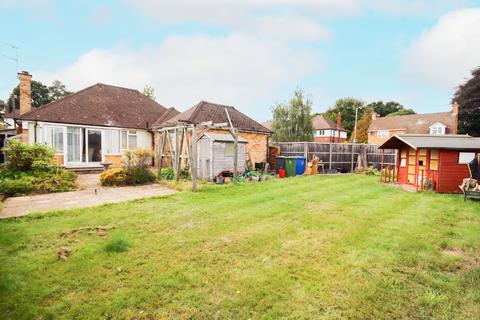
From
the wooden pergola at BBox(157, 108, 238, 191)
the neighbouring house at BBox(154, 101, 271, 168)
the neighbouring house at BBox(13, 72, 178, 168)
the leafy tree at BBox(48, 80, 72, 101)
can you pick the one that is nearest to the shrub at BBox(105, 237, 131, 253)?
the wooden pergola at BBox(157, 108, 238, 191)

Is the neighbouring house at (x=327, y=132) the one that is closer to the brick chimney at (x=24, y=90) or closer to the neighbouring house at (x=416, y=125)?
the neighbouring house at (x=416, y=125)

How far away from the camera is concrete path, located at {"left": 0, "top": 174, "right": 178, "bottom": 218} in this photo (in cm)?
698

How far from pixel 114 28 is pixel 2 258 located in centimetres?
1312

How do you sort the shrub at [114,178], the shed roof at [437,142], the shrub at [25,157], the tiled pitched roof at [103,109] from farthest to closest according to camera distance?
the tiled pitched roof at [103,109] → the shrub at [114,178] → the shed roof at [437,142] → the shrub at [25,157]

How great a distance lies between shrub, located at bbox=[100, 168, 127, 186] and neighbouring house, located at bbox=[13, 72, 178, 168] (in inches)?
239

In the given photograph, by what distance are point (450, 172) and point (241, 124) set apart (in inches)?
457

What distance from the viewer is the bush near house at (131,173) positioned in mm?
10945

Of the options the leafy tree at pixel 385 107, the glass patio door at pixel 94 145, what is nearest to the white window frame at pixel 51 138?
the glass patio door at pixel 94 145

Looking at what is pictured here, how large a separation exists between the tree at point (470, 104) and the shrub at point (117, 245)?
143 feet

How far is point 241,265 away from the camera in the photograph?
13.1 feet

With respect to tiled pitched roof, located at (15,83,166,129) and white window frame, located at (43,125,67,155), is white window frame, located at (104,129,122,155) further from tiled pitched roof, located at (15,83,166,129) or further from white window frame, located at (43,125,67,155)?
white window frame, located at (43,125,67,155)

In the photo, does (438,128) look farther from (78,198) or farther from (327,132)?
(78,198)

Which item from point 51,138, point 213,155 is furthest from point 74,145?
point 213,155

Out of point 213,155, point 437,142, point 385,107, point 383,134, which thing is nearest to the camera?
point 437,142
